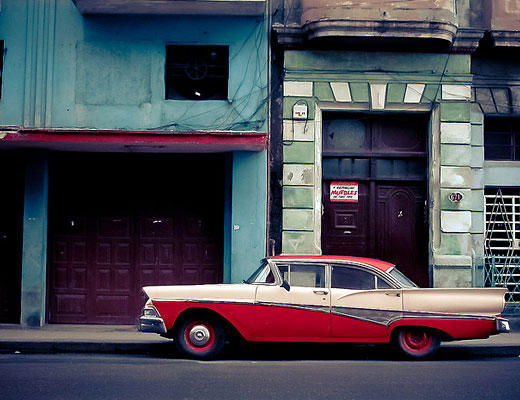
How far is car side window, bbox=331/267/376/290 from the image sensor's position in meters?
9.32

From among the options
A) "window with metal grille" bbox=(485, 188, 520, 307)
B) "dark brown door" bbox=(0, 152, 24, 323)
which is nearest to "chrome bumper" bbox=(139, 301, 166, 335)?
"dark brown door" bbox=(0, 152, 24, 323)

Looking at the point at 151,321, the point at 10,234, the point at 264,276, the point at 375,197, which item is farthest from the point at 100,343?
the point at 375,197

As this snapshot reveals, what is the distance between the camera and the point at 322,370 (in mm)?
8336

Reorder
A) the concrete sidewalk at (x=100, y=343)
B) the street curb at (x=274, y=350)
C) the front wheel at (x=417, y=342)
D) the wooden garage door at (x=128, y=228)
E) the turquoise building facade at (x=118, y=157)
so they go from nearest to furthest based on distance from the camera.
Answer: the front wheel at (x=417, y=342)
the street curb at (x=274, y=350)
the concrete sidewalk at (x=100, y=343)
the turquoise building facade at (x=118, y=157)
the wooden garage door at (x=128, y=228)

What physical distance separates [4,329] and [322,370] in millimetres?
6509

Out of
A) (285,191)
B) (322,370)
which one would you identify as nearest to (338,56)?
(285,191)

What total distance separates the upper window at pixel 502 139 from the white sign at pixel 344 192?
8.74 feet

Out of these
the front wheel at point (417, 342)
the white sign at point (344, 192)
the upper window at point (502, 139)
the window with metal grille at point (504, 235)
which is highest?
the upper window at point (502, 139)

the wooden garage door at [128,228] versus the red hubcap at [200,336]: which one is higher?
the wooden garage door at [128,228]

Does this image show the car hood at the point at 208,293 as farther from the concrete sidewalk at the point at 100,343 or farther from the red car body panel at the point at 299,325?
the concrete sidewalk at the point at 100,343

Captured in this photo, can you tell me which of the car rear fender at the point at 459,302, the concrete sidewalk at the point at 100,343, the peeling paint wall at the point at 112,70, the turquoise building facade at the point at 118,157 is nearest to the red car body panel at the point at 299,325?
the car rear fender at the point at 459,302

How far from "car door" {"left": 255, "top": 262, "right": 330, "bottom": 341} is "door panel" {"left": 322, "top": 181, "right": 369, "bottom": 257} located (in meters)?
3.92

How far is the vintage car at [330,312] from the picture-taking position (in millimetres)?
9120

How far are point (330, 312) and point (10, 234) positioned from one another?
22.6 feet
